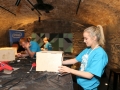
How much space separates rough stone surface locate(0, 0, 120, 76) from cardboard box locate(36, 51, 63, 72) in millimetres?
1840

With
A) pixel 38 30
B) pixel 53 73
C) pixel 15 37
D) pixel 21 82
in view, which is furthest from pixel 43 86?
pixel 38 30

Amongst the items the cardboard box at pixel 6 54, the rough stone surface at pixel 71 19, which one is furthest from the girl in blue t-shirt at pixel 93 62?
the rough stone surface at pixel 71 19

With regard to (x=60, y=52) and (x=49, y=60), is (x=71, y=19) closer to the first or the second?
(x=60, y=52)

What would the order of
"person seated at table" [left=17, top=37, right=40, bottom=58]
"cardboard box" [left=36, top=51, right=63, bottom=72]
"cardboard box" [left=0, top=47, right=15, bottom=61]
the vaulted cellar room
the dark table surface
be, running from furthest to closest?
"person seated at table" [left=17, top=37, right=40, bottom=58] → "cardboard box" [left=0, top=47, right=15, bottom=61] → "cardboard box" [left=36, top=51, right=63, bottom=72] → the vaulted cellar room → the dark table surface

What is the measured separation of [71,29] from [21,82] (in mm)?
5384

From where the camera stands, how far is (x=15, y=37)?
242 inches

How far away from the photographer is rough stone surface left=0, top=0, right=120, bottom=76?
3.57 m

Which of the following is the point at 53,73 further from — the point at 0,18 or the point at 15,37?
the point at 15,37

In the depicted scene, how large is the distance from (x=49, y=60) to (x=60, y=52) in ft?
0.61

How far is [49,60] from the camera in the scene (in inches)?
70.0

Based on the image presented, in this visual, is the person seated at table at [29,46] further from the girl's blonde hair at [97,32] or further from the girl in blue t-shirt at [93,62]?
the girl's blonde hair at [97,32]

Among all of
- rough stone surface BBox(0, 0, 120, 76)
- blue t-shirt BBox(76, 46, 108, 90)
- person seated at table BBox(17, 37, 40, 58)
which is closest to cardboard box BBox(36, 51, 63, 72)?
blue t-shirt BBox(76, 46, 108, 90)

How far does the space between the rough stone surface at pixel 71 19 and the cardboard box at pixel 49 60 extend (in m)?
1.84

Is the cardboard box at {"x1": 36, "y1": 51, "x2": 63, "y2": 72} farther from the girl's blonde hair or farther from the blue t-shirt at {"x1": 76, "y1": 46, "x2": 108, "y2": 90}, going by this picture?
the girl's blonde hair
